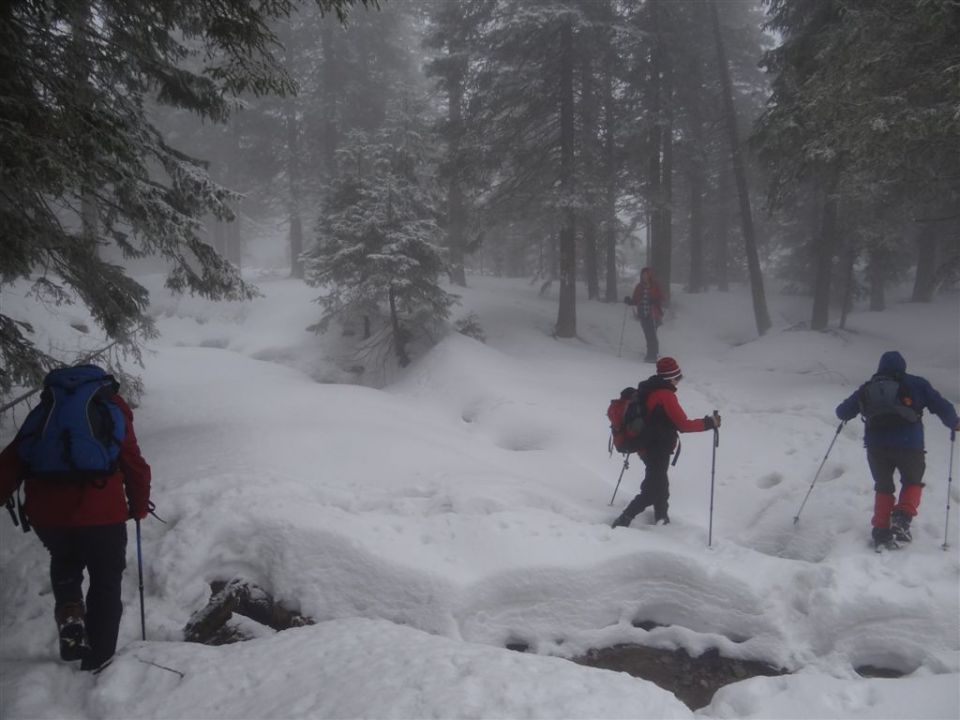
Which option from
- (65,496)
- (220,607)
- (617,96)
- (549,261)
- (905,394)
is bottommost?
(220,607)

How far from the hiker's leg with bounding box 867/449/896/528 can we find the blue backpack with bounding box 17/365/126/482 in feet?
24.5

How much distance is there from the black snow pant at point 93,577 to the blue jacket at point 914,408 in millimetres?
7651

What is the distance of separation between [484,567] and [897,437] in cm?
486

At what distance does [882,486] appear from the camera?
20.6 ft

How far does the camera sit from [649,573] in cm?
591

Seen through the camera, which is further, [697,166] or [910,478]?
[697,166]

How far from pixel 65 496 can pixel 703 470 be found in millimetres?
8522

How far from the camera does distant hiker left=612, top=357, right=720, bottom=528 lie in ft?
22.5

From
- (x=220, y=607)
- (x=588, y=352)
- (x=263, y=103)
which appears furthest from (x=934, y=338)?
(x=263, y=103)

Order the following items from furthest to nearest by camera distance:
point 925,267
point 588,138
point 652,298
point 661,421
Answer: point 925,267 → point 588,138 → point 652,298 → point 661,421

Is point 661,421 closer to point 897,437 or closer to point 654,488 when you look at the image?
point 654,488

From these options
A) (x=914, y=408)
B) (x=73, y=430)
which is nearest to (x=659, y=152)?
(x=914, y=408)

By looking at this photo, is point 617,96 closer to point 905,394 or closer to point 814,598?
point 905,394

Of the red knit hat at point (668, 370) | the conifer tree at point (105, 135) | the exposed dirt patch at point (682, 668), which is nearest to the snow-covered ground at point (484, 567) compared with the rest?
the exposed dirt patch at point (682, 668)
